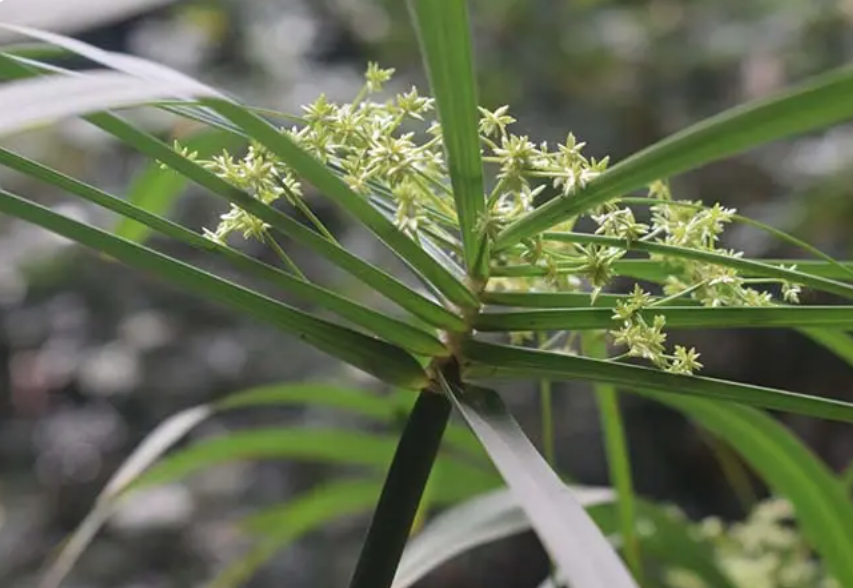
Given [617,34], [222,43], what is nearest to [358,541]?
[222,43]

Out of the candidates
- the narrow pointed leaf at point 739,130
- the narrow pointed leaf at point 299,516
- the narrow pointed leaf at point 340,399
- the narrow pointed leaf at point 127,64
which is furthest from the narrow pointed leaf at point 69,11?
the narrow pointed leaf at point 299,516

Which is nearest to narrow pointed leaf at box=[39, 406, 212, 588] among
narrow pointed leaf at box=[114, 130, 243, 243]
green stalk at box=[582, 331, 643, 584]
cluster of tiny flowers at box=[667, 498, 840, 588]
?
narrow pointed leaf at box=[114, 130, 243, 243]

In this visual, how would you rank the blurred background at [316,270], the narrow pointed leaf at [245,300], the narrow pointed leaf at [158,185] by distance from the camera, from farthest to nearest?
1. the blurred background at [316,270]
2. the narrow pointed leaf at [158,185]
3. the narrow pointed leaf at [245,300]

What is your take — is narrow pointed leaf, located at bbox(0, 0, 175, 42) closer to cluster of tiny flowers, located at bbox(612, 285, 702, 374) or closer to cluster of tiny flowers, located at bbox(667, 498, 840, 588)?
cluster of tiny flowers, located at bbox(612, 285, 702, 374)

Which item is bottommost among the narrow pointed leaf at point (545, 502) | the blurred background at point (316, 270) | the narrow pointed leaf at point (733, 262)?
the narrow pointed leaf at point (545, 502)

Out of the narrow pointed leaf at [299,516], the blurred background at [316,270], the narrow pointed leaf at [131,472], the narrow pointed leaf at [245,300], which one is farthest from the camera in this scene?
the blurred background at [316,270]

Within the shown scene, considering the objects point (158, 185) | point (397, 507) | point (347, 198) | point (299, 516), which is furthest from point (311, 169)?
point (299, 516)

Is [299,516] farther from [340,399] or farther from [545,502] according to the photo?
[545,502]

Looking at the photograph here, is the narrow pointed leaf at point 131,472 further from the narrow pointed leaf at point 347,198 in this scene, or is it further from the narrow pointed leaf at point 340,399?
the narrow pointed leaf at point 347,198
